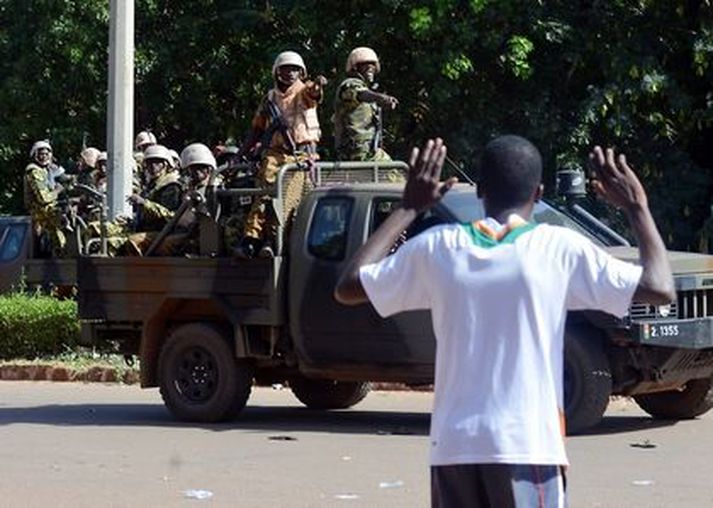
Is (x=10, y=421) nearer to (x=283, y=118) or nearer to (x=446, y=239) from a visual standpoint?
(x=283, y=118)

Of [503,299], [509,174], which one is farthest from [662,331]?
[503,299]

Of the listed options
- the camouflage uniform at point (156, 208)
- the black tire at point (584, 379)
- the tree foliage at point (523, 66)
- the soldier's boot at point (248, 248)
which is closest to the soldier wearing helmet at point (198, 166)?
the camouflage uniform at point (156, 208)

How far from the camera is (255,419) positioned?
14.3m

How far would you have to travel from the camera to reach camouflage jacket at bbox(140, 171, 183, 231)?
14.9 metres

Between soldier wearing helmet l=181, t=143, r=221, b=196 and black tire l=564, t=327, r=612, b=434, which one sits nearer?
black tire l=564, t=327, r=612, b=434

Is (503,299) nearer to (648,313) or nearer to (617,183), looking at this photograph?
(617,183)

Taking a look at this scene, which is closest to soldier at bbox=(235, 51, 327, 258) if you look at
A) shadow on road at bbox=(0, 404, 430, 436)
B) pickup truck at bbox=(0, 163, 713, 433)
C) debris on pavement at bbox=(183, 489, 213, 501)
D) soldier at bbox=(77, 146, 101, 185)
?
pickup truck at bbox=(0, 163, 713, 433)

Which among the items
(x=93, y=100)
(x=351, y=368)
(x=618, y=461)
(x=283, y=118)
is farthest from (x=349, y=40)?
(x=618, y=461)

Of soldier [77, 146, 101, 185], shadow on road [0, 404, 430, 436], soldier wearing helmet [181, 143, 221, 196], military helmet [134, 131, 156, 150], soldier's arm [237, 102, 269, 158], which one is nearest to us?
shadow on road [0, 404, 430, 436]

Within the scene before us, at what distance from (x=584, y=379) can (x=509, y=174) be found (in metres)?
7.22

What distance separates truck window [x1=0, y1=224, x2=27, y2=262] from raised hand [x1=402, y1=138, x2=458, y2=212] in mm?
18212

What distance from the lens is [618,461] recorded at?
11398 mm

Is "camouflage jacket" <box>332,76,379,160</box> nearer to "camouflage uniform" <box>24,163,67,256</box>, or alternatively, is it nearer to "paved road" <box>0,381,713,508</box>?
"paved road" <box>0,381,713,508</box>

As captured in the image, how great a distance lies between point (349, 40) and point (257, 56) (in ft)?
8.25
